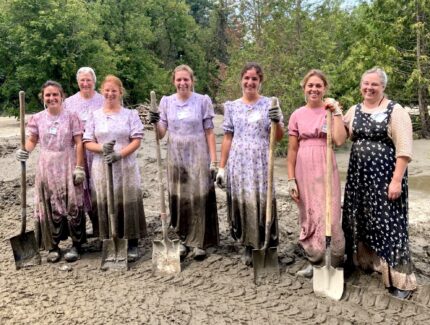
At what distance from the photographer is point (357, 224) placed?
11.6ft

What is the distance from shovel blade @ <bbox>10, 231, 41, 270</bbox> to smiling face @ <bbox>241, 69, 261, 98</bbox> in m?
2.57

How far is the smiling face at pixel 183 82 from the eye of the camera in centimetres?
398

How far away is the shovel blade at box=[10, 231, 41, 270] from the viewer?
434 centimetres

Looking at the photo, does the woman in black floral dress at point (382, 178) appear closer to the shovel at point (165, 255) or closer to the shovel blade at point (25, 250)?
the shovel at point (165, 255)

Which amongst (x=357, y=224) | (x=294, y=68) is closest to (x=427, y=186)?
(x=294, y=68)

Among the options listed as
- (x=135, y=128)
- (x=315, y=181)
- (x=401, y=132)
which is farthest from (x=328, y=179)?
(x=135, y=128)

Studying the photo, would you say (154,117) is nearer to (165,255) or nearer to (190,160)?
(190,160)

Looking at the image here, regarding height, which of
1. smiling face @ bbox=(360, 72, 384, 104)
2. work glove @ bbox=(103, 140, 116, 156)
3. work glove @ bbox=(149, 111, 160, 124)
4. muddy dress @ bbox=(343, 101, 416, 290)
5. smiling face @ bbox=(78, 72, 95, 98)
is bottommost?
muddy dress @ bbox=(343, 101, 416, 290)

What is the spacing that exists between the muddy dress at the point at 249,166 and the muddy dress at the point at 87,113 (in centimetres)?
141

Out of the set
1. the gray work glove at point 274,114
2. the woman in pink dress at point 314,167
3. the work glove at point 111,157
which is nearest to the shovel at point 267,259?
the woman in pink dress at point 314,167

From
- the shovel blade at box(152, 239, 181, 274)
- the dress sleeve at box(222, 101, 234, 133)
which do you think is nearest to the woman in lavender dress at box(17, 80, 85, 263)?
the shovel blade at box(152, 239, 181, 274)

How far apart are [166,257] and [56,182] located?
1.26 meters

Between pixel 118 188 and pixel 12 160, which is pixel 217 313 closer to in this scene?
pixel 118 188

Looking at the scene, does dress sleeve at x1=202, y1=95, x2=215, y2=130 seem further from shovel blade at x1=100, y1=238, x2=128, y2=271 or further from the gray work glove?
shovel blade at x1=100, y1=238, x2=128, y2=271
